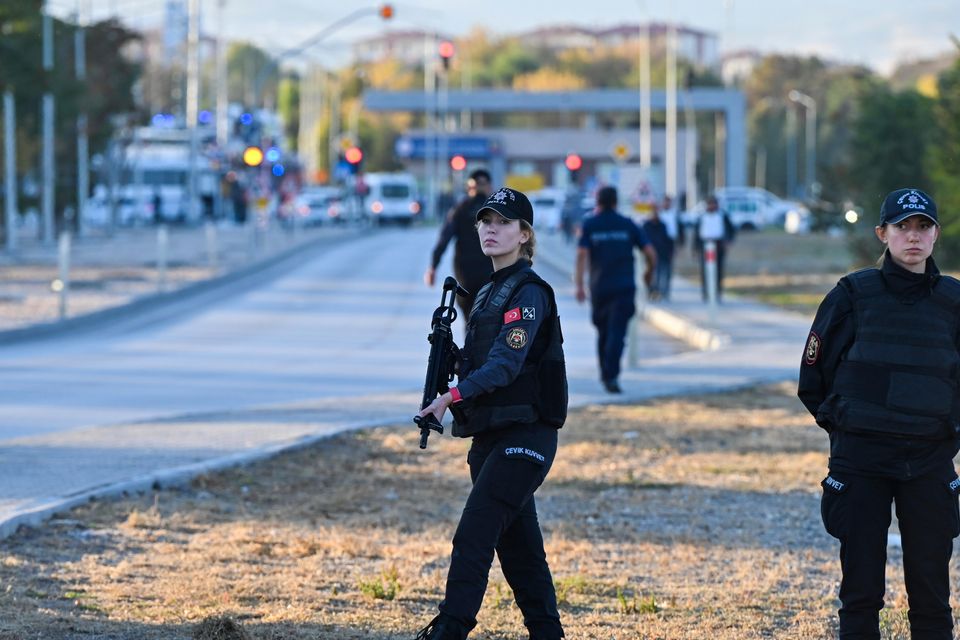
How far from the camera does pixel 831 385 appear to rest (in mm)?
5461

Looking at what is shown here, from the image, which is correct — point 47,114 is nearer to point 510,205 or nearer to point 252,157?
point 252,157

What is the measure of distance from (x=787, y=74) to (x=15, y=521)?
130m

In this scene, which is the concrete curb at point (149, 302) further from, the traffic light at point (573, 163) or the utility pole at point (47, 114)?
the traffic light at point (573, 163)

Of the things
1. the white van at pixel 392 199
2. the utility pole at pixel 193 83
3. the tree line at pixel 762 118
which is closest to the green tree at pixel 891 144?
the tree line at pixel 762 118

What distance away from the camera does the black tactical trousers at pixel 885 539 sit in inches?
210

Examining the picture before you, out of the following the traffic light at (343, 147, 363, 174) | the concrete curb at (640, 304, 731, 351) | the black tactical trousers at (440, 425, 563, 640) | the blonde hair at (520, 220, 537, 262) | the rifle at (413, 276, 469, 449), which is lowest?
the concrete curb at (640, 304, 731, 351)

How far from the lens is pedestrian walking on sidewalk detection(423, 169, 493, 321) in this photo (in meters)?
13.9

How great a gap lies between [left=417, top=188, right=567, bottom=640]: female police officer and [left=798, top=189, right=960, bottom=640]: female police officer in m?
0.91

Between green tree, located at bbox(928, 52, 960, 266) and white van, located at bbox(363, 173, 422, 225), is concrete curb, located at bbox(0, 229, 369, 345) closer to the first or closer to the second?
green tree, located at bbox(928, 52, 960, 266)

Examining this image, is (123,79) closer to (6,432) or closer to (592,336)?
(592,336)

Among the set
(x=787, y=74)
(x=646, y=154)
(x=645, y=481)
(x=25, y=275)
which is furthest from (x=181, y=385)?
(x=787, y=74)

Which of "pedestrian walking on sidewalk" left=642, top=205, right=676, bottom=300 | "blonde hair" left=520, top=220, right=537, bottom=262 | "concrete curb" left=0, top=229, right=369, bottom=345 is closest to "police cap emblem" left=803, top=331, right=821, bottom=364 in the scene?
"blonde hair" left=520, top=220, right=537, bottom=262

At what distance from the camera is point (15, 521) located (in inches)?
324

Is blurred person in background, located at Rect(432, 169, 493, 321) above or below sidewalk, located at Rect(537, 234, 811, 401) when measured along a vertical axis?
above
